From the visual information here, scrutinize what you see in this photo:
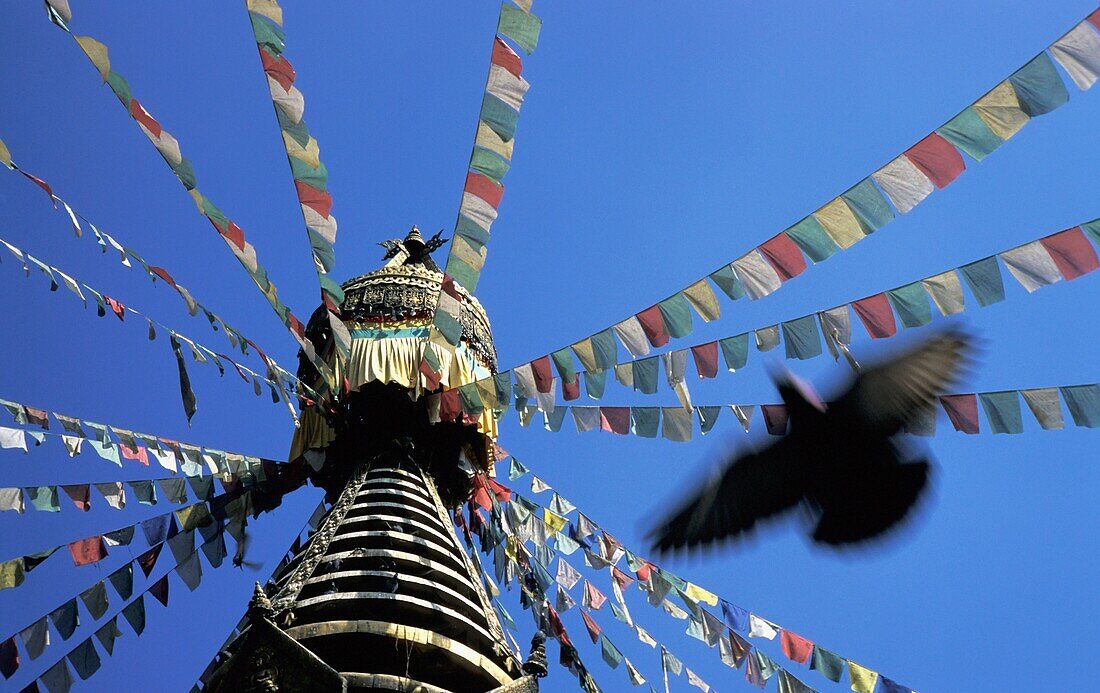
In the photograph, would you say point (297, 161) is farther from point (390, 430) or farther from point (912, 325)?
point (912, 325)

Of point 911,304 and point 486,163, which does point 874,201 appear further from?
point 486,163

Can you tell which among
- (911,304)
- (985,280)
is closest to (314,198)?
(911,304)

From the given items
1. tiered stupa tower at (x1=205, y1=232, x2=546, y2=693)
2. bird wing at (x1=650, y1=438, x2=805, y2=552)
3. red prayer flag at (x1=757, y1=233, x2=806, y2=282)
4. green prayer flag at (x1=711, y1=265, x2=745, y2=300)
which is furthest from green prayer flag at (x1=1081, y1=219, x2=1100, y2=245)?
tiered stupa tower at (x1=205, y1=232, x2=546, y2=693)

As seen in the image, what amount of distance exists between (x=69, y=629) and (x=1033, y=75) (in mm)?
7811

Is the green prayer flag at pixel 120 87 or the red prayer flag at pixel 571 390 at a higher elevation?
the green prayer flag at pixel 120 87

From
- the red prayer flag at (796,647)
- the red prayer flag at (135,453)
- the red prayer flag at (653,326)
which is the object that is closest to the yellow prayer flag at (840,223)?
the red prayer flag at (653,326)

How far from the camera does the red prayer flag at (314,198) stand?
852 centimetres

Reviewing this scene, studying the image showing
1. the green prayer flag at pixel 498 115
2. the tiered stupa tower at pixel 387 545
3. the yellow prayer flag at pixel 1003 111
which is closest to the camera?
the tiered stupa tower at pixel 387 545

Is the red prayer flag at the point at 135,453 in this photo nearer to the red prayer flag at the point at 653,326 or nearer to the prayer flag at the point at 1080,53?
the red prayer flag at the point at 653,326

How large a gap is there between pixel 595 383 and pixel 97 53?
13.5ft

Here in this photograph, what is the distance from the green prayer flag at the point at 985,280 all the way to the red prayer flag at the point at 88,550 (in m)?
6.67

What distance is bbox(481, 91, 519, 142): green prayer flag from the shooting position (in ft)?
27.6

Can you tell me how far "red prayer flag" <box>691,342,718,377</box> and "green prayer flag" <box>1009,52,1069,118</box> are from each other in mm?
2544

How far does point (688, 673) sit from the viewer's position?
915cm
